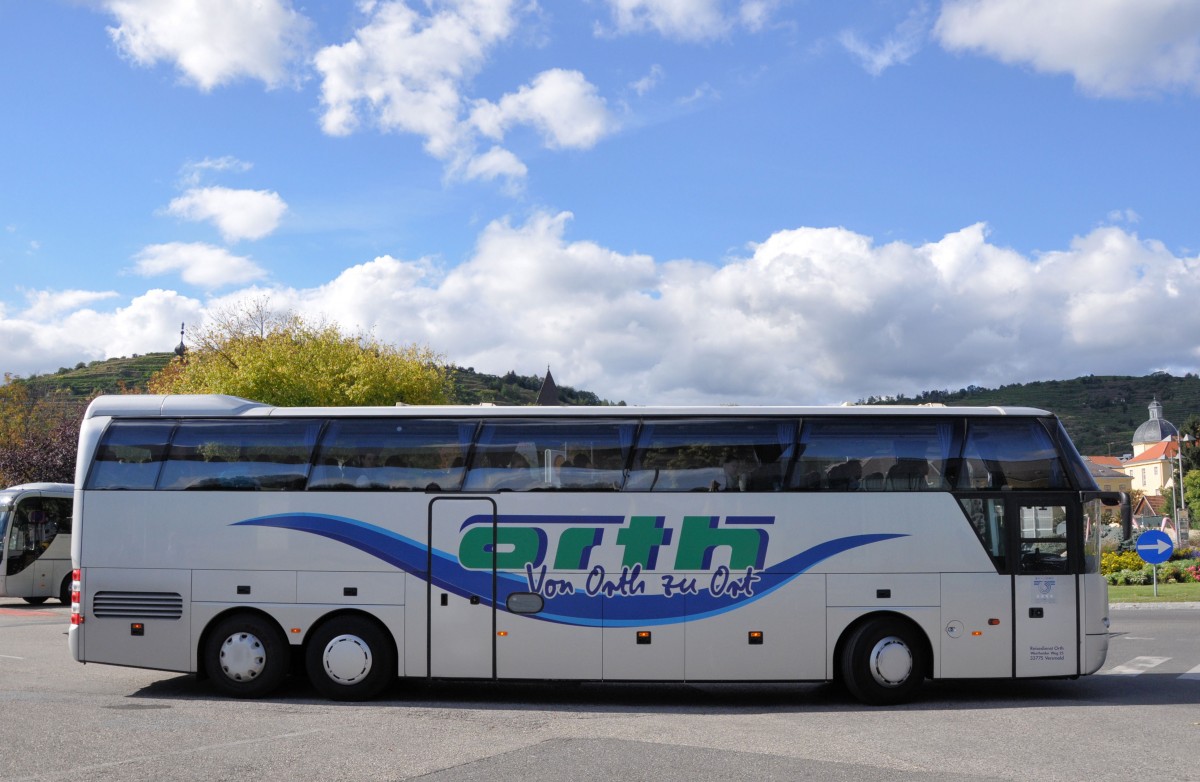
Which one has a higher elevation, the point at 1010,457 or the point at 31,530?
the point at 1010,457

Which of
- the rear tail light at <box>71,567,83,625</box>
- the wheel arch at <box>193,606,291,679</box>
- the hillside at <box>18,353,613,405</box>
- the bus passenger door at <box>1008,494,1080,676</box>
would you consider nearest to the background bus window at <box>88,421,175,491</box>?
the rear tail light at <box>71,567,83,625</box>

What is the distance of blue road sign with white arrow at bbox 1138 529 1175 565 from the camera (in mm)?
25031

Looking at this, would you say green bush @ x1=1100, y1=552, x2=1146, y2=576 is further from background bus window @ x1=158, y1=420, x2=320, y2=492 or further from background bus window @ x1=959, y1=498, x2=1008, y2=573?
background bus window @ x1=158, y1=420, x2=320, y2=492

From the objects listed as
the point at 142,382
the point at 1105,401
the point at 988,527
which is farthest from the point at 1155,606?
the point at 1105,401

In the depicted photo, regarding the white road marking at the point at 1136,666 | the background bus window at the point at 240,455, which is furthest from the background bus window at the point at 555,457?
the white road marking at the point at 1136,666

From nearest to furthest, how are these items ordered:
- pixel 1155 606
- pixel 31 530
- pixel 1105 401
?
pixel 1155 606 < pixel 31 530 < pixel 1105 401

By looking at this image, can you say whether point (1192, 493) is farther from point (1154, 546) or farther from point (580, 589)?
point (580, 589)

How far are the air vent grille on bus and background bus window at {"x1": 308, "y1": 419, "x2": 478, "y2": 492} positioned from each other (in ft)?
6.86

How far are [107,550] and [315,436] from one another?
2765mm

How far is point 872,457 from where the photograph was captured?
40.3ft

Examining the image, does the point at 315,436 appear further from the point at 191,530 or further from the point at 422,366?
the point at 422,366

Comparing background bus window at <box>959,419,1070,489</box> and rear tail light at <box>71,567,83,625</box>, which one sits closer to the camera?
background bus window at <box>959,419,1070,489</box>

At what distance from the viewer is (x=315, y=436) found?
41.2ft

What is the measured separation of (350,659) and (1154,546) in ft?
65.5
